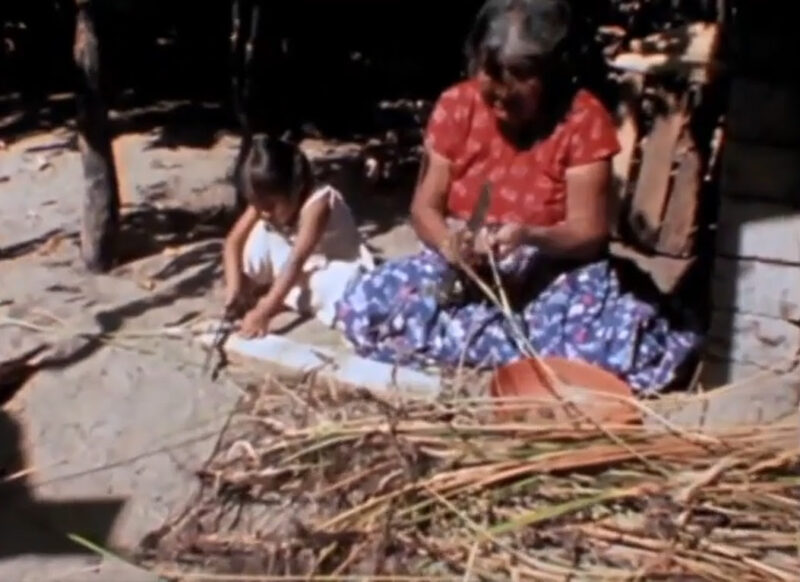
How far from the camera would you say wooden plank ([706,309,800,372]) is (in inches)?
185

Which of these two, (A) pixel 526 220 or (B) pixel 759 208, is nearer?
(B) pixel 759 208

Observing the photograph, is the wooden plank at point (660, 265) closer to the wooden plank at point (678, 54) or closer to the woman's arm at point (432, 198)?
the wooden plank at point (678, 54)

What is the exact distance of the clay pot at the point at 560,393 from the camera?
14.4ft

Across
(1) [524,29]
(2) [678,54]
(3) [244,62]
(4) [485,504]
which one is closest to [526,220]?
(1) [524,29]

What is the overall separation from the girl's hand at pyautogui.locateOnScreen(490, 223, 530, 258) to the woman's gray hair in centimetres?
44

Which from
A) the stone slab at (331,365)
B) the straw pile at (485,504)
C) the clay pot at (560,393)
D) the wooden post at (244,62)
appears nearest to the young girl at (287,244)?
the stone slab at (331,365)

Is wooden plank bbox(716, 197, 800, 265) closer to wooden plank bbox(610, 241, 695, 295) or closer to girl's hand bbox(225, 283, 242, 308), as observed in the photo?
wooden plank bbox(610, 241, 695, 295)

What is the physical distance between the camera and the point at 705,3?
749cm

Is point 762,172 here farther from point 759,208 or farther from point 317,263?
point 317,263

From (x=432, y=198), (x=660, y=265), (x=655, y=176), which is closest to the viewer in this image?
(x=432, y=198)

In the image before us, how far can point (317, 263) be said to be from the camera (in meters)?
5.59

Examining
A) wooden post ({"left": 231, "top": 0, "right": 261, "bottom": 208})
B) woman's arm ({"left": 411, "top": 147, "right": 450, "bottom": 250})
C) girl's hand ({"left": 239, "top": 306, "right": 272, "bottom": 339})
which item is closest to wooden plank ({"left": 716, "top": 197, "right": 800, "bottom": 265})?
woman's arm ({"left": 411, "top": 147, "right": 450, "bottom": 250})

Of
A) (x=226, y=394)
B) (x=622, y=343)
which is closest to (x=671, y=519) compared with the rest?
(x=622, y=343)

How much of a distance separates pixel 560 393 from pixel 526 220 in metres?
0.69
